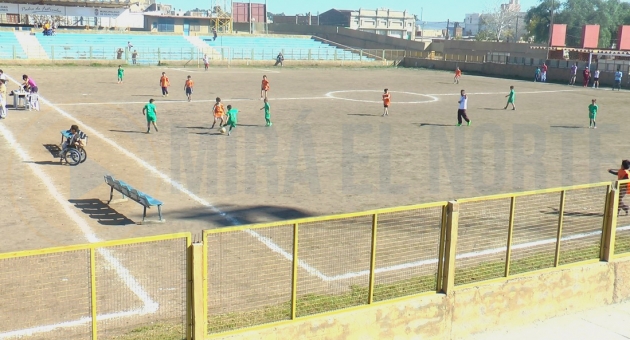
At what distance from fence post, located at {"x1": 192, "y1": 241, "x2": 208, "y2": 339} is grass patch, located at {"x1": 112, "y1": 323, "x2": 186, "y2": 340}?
0.35 m

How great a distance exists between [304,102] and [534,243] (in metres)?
25.1

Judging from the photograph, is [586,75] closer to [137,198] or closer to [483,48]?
[483,48]

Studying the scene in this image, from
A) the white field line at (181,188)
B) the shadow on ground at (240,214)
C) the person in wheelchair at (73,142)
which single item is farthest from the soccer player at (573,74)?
the shadow on ground at (240,214)

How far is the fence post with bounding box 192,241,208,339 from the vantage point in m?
8.09

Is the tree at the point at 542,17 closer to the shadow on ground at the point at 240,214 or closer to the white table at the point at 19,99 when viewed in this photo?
the white table at the point at 19,99

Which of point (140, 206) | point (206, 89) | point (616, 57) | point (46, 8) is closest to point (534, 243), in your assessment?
point (140, 206)

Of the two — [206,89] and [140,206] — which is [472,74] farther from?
[140,206]

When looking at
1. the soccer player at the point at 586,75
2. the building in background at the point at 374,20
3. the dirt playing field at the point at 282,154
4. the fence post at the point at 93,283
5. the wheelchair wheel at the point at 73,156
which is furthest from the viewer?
the building in background at the point at 374,20

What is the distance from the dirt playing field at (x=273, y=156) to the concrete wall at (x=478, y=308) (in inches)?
49.9

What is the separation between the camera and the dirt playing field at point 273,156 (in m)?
15.1

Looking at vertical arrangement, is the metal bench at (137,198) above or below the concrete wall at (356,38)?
below

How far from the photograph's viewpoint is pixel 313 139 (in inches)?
979

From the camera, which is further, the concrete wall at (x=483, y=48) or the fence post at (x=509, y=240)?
the concrete wall at (x=483, y=48)

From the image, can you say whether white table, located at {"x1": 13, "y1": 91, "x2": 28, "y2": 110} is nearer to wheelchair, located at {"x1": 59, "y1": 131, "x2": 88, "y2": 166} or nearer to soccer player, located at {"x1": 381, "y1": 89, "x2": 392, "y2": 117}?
wheelchair, located at {"x1": 59, "y1": 131, "x2": 88, "y2": 166}
